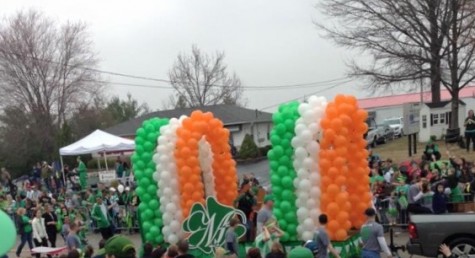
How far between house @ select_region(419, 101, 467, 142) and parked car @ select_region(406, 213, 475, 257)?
88.1 feet

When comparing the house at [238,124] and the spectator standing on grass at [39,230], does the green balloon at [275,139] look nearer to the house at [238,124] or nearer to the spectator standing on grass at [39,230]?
the spectator standing on grass at [39,230]

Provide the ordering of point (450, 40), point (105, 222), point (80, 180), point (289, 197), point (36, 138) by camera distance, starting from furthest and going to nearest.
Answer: point (36, 138) → point (450, 40) → point (80, 180) → point (105, 222) → point (289, 197)

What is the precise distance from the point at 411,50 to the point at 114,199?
79.5ft

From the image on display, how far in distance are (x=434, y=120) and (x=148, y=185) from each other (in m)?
27.6

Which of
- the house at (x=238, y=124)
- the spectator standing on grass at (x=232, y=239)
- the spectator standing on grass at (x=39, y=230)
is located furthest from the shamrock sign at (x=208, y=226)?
the house at (x=238, y=124)

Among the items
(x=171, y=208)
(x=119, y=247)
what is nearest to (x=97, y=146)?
(x=171, y=208)

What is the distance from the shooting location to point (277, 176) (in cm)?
1241

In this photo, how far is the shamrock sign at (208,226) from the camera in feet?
43.0

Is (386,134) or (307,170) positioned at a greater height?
(307,170)

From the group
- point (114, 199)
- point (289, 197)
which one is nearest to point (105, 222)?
point (114, 199)

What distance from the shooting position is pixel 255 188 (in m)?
16.9

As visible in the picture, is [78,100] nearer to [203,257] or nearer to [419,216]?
[203,257]

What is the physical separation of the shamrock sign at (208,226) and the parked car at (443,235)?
12.1ft

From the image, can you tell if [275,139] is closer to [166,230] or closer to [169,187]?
[169,187]
